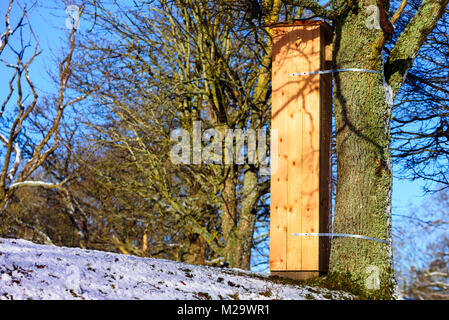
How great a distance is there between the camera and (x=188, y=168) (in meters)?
9.80

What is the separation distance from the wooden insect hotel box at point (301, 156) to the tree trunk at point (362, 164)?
0.78 ft

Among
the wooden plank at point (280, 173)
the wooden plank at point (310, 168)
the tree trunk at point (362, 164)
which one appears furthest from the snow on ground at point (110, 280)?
the wooden plank at point (280, 173)

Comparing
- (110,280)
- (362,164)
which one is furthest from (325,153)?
(110,280)

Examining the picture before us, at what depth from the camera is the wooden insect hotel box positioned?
5.75 metres

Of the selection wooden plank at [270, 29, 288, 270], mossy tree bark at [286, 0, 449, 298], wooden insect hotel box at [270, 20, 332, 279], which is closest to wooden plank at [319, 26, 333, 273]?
wooden insect hotel box at [270, 20, 332, 279]

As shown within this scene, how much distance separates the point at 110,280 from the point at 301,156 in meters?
2.78

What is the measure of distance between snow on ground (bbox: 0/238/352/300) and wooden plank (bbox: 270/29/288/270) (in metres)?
0.78

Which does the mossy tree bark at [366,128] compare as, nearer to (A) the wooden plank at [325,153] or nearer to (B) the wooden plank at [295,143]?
(A) the wooden plank at [325,153]

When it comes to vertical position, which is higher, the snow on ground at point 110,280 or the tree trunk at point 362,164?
the tree trunk at point 362,164

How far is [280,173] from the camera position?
5941mm

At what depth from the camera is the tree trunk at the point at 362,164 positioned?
211 inches

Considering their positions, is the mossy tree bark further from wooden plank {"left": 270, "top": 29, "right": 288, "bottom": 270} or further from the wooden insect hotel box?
wooden plank {"left": 270, "top": 29, "right": 288, "bottom": 270}

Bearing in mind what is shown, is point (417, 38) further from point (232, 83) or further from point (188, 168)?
point (188, 168)

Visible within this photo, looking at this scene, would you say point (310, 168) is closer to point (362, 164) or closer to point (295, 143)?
point (295, 143)
